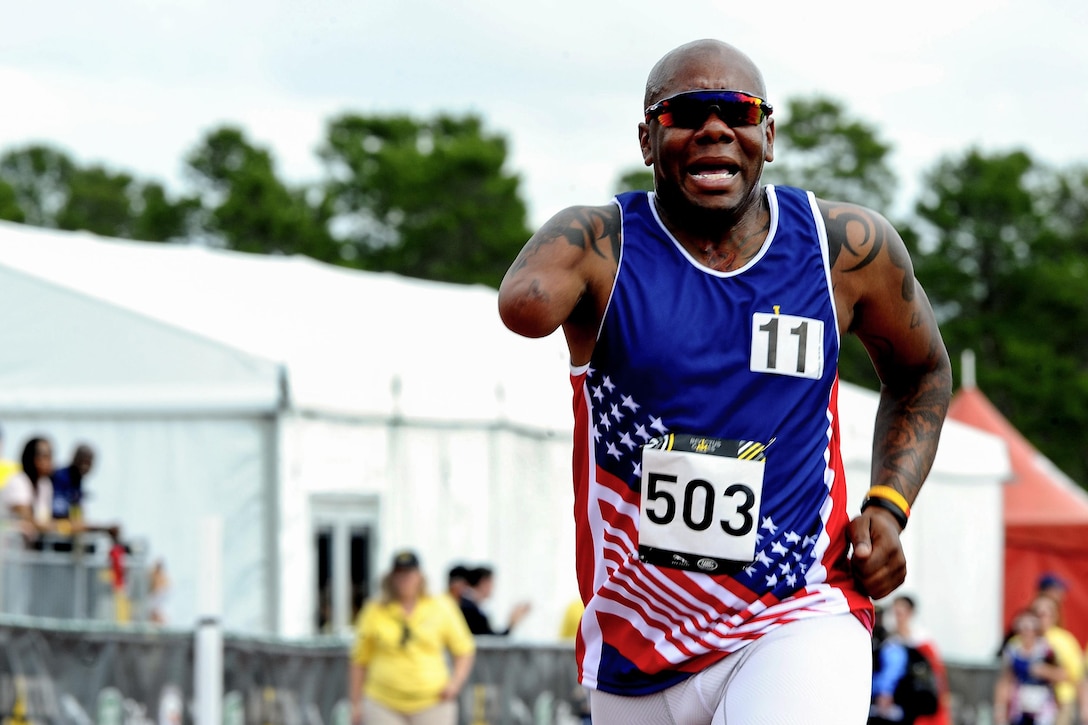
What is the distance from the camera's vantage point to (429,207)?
192 feet

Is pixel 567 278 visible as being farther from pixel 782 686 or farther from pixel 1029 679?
pixel 1029 679

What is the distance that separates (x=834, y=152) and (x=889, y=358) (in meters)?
53.2

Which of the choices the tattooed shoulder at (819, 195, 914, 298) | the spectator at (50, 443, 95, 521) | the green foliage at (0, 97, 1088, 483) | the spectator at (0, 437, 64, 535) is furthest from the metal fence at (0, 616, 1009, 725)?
the green foliage at (0, 97, 1088, 483)

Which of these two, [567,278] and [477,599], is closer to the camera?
[567,278]

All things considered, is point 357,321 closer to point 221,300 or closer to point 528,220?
point 221,300

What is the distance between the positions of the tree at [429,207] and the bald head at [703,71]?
171ft

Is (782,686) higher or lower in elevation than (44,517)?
lower

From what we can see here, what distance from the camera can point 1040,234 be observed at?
2137 inches

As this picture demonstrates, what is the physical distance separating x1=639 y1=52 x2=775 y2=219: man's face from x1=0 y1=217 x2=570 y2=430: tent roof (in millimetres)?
10921

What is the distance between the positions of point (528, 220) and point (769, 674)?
188 feet

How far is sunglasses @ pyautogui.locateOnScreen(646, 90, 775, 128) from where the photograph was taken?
3.54 m

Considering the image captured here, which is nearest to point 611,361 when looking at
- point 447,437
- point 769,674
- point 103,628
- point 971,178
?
point 769,674

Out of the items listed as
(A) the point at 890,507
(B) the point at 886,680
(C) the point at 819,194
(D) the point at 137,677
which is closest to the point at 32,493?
(D) the point at 137,677

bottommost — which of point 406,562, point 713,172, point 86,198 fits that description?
point 406,562
